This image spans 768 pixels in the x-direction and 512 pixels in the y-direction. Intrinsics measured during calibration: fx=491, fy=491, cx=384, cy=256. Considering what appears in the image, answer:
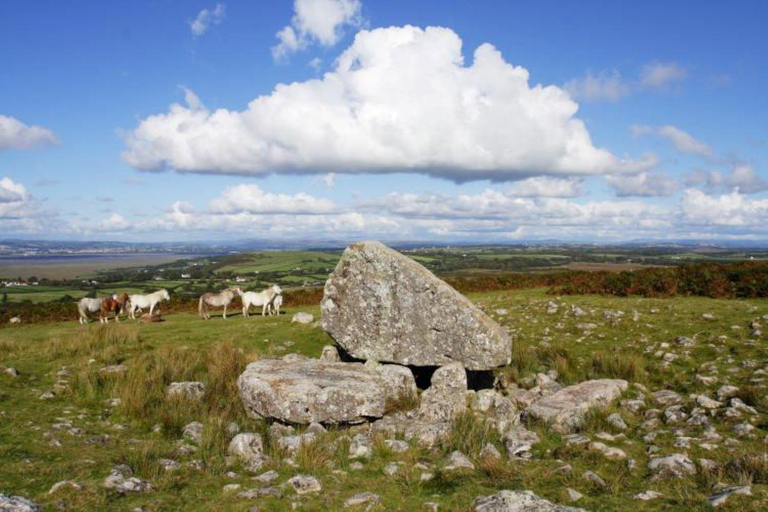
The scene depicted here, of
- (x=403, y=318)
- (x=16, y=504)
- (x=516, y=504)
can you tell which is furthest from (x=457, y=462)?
(x=16, y=504)

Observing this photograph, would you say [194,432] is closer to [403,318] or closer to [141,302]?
[403,318]

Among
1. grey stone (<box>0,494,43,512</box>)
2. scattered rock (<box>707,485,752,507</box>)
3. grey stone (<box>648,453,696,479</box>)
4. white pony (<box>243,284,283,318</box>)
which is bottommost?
grey stone (<box>648,453,696,479</box>)

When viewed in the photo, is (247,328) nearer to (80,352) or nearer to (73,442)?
(80,352)

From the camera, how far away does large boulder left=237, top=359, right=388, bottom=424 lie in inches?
451

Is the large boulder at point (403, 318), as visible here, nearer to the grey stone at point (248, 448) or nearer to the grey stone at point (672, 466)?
the grey stone at point (248, 448)

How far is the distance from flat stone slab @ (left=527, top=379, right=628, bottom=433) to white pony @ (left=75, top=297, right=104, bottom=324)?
978 inches

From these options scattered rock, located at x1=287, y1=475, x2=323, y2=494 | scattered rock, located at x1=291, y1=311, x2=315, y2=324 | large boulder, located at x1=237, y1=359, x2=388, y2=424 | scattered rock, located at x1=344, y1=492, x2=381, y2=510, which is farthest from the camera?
scattered rock, located at x1=291, y1=311, x2=315, y2=324

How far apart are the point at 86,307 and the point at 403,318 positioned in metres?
21.5

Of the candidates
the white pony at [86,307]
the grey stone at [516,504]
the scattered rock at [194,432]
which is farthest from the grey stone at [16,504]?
the white pony at [86,307]

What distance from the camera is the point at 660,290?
90.1ft

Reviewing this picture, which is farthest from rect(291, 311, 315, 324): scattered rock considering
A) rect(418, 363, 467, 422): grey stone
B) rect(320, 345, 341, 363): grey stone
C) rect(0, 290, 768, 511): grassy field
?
rect(418, 363, 467, 422): grey stone

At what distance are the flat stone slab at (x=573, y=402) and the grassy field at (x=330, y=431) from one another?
0.35 m

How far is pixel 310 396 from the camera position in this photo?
1152 centimetres

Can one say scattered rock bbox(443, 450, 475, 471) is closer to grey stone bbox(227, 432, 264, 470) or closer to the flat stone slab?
the flat stone slab
